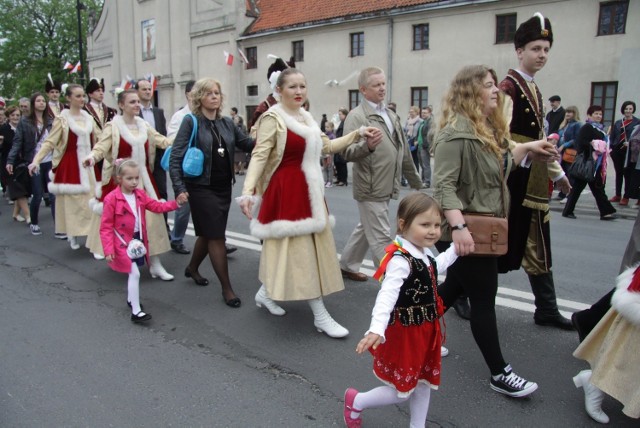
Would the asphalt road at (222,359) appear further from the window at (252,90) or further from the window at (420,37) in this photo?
the window at (252,90)

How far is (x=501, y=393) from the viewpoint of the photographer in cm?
328

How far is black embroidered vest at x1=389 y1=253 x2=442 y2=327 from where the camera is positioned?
270cm

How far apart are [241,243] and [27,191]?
4.23 meters

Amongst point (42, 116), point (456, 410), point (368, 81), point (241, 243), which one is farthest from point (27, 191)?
point (456, 410)

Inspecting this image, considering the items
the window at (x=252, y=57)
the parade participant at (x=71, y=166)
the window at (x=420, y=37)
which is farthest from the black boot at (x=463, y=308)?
the window at (x=252, y=57)

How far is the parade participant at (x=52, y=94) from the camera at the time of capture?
8.38m

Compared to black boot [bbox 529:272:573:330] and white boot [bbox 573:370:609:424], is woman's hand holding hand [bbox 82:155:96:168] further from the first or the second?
white boot [bbox 573:370:609:424]

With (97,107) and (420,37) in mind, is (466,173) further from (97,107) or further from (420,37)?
(420,37)

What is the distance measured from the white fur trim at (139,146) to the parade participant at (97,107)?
1551 mm

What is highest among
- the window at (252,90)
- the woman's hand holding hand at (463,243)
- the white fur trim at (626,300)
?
the window at (252,90)

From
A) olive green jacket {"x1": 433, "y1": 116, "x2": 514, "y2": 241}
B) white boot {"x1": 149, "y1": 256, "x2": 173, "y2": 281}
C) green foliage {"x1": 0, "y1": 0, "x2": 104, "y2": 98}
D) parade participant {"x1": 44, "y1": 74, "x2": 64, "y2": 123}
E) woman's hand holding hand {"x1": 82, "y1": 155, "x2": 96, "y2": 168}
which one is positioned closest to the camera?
olive green jacket {"x1": 433, "y1": 116, "x2": 514, "y2": 241}

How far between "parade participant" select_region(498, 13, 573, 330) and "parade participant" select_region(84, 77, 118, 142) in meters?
5.44

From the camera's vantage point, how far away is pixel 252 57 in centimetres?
3189

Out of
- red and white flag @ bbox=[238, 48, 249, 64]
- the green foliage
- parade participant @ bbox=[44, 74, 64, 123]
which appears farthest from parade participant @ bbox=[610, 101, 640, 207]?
the green foliage
